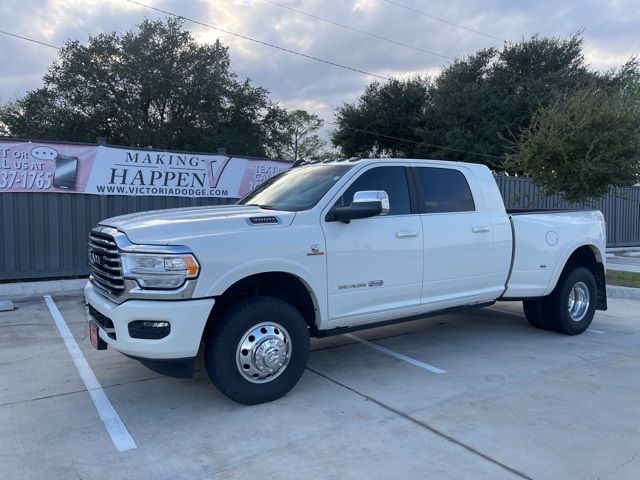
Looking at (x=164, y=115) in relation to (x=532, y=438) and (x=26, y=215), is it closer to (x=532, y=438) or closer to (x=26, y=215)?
(x=26, y=215)

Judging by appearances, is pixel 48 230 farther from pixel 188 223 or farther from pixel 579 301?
pixel 579 301

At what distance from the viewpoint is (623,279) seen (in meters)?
10.8

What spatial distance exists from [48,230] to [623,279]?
446 inches

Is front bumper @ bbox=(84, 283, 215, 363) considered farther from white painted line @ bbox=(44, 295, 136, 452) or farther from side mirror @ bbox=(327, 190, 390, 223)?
side mirror @ bbox=(327, 190, 390, 223)

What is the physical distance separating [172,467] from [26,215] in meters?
7.92

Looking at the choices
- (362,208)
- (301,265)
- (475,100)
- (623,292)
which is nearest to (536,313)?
(362,208)

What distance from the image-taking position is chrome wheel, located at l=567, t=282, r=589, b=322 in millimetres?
6844

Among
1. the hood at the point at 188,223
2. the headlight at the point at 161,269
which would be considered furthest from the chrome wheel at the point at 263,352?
the hood at the point at 188,223

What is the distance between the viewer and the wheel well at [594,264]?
7.04 meters

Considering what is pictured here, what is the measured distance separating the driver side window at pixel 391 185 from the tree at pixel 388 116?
1133 inches

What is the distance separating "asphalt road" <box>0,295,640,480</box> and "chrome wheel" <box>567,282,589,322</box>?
0.58m

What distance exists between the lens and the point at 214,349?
408 centimetres

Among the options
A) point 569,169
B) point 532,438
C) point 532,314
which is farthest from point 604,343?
point 569,169

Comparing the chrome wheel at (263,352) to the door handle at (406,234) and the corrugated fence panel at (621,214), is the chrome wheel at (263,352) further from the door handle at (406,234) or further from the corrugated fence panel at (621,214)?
the corrugated fence panel at (621,214)
